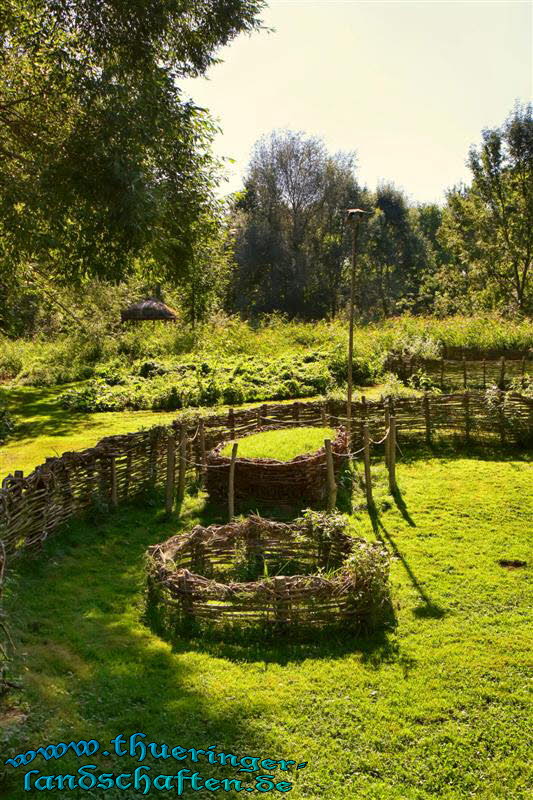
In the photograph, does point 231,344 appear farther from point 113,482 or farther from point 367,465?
point 113,482

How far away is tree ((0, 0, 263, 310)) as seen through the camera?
8.63m

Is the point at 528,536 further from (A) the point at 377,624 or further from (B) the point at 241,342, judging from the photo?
(B) the point at 241,342

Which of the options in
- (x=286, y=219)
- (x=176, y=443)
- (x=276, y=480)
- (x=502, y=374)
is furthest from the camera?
(x=286, y=219)

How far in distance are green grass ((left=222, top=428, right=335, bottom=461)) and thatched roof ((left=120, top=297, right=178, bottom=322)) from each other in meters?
17.4

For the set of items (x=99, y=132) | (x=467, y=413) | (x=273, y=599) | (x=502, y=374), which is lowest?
(x=273, y=599)

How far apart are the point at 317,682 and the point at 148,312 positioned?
24.4 meters

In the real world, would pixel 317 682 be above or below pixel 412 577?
below

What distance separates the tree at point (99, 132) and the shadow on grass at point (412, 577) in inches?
225

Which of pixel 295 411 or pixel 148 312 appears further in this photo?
pixel 148 312

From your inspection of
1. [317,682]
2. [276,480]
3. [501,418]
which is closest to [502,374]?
[501,418]

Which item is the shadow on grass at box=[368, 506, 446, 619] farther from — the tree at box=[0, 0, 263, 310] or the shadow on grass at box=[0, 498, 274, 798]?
the tree at box=[0, 0, 263, 310]

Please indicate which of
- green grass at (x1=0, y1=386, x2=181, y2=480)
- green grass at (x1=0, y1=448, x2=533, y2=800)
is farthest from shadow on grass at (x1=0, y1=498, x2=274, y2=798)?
green grass at (x1=0, y1=386, x2=181, y2=480)

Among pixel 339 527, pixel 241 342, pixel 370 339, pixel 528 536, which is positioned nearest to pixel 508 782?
pixel 339 527

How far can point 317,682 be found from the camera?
5734 millimetres
